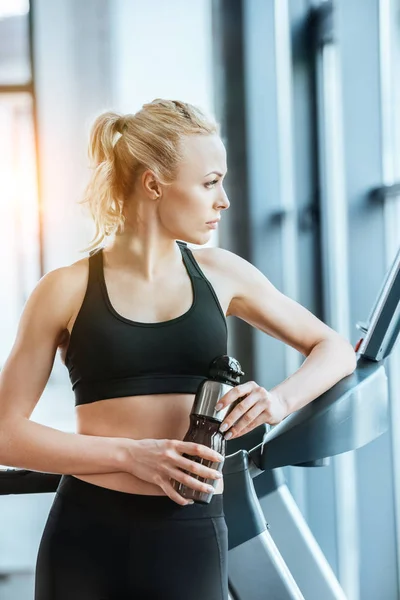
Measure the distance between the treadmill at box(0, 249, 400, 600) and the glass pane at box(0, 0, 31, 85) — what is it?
2.06 metres

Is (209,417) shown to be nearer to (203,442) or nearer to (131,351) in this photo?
(203,442)

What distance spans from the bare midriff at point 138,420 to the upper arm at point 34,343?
113 mm

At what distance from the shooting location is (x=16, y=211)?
2.92m

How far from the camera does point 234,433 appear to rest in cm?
113

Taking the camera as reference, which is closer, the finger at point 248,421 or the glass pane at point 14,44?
the finger at point 248,421

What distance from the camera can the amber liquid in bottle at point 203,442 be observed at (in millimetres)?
1104

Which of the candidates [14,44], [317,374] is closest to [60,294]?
[317,374]

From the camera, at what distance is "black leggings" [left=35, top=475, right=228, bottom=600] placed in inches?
45.8

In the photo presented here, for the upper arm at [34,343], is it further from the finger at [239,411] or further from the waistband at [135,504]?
the finger at [239,411]

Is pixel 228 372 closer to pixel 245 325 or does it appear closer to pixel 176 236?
pixel 176 236

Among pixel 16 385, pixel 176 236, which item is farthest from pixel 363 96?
pixel 16 385

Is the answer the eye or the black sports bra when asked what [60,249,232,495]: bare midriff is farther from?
the eye

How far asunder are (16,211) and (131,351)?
1.89 m

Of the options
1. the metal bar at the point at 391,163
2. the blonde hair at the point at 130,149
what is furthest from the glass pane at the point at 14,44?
the blonde hair at the point at 130,149
